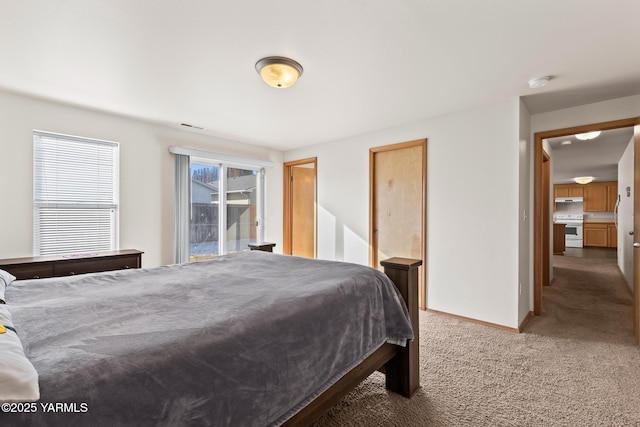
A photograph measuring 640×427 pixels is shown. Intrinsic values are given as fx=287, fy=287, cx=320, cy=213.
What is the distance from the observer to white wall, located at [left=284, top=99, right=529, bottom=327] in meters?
2.99

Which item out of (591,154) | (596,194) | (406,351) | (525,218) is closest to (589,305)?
(525,218)

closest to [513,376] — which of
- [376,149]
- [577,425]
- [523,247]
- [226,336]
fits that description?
[577,425]

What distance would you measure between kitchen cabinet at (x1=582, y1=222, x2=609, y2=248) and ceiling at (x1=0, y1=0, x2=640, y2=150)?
8568mm

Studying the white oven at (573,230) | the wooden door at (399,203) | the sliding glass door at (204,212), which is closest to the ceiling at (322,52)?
the wooden door at (399,203)

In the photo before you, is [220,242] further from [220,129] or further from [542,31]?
[542,31]

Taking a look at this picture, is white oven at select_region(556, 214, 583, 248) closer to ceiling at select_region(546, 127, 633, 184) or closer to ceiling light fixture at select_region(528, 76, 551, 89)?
ceiling at select_region(546, 127, 633, 184)

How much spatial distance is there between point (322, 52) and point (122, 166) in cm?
282

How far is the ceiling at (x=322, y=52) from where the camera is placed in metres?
1.65

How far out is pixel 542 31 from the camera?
71.8 inches

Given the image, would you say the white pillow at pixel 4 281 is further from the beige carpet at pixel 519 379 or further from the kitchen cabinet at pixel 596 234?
the kitchen cabinet at pixel 596 234

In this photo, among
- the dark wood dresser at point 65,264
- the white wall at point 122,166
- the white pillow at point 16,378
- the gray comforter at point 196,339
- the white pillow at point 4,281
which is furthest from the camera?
the white wall at point 122,166

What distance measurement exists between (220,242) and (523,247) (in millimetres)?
4036

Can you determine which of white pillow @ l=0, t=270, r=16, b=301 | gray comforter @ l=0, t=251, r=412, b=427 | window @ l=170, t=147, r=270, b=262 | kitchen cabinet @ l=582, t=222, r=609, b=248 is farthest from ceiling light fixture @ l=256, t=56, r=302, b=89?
kitchen cabinet @ l=582, t=222, r=609, b=248

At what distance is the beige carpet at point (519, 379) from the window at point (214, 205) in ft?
10.0
